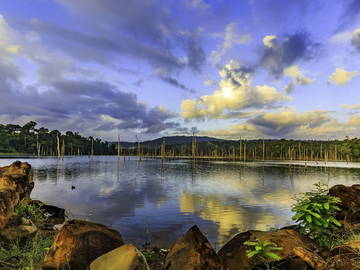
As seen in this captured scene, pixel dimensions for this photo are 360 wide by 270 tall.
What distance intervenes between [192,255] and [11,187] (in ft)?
36.6

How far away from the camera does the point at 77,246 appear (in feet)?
20.2

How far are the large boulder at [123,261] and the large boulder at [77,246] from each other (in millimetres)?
1113

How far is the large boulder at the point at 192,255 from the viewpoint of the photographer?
5.27m

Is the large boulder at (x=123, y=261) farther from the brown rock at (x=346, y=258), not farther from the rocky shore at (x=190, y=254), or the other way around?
the brown rock at (x=346, y=258)

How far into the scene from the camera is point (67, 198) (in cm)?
2472

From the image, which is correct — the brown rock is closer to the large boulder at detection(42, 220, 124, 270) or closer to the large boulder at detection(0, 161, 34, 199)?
the large boulder at detection(42, 220, 124, 270)

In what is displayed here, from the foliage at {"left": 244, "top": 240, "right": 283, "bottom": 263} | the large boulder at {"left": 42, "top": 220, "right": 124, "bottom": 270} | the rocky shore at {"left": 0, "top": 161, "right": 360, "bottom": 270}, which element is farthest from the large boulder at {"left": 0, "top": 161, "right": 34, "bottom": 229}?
the foliage at {"left": 244, "top": 240, "right": 283, "bottom": 263}

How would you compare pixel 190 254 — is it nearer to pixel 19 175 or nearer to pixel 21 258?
pixel 21 258

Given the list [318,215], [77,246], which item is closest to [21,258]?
Result: [77,246]

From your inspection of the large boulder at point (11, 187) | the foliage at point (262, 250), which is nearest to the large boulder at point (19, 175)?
the large boulder at point (11, 187)

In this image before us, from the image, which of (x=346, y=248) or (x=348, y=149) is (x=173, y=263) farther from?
(x=348, y=149)

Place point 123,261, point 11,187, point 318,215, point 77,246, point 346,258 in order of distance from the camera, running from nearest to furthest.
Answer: point 123,261 < point 346,258 < point 77,246 < point 318,215 < point 11,187

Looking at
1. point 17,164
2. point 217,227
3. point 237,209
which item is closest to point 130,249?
point 217,227

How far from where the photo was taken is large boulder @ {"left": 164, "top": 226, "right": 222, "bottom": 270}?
17.3 feet
